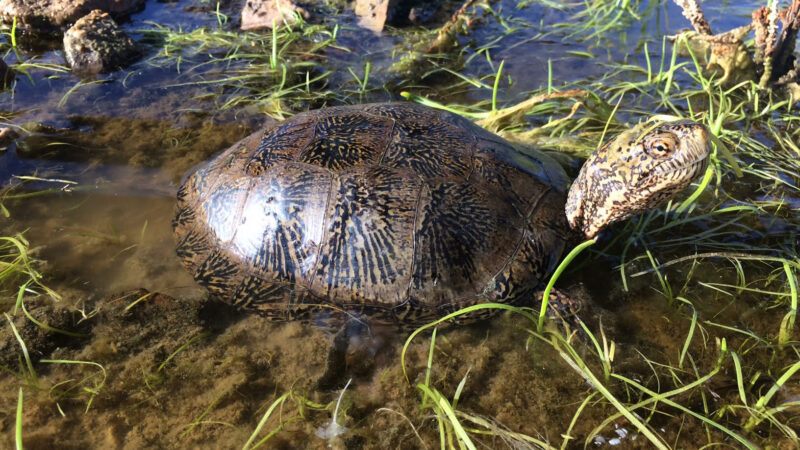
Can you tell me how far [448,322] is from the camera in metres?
2.49

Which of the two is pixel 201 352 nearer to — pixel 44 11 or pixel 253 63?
pixel 253 63

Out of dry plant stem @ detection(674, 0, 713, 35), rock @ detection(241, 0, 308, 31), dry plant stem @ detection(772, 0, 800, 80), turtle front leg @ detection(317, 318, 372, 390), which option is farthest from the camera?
rock @ detection(241, 0, 308, 31)

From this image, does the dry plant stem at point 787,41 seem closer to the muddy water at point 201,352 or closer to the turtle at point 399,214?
the muddy water at point 201,352

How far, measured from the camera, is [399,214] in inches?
94.3

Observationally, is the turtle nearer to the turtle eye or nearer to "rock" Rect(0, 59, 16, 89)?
the turtle eye

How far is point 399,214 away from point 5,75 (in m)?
4.38

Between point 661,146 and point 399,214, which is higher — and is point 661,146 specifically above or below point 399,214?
above

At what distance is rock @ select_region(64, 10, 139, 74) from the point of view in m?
4.63

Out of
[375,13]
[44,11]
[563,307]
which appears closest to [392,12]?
[375,13]

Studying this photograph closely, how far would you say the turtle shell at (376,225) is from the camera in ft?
7.88

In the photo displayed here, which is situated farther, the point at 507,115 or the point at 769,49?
the point at 769,49

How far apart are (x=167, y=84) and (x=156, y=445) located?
3526 mm

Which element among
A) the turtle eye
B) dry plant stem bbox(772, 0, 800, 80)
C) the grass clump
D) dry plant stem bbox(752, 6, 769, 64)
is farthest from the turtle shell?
dry plant stem bbox(772, 0, 800, 80)

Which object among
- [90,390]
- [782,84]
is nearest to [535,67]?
[782,84]
